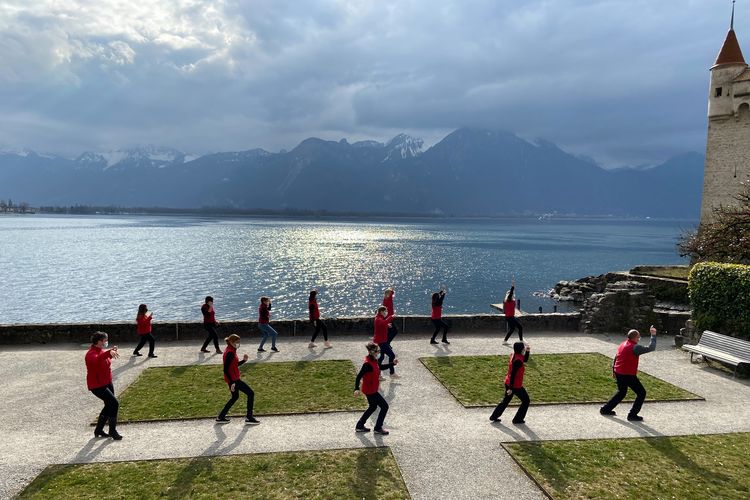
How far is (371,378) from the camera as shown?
10.3 m

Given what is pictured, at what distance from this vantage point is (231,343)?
10.7 meters

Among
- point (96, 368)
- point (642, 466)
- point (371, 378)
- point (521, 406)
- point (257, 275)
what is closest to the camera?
point (642, 466)

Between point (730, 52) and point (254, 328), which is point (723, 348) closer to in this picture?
point (254, 328)

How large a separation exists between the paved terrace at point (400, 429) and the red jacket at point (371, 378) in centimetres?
Answer: 104

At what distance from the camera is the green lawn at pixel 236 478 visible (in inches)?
318

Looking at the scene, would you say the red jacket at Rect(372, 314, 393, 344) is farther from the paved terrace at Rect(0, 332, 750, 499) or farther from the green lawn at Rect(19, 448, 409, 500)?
the green lawn at Rect(19, 448, 409, 500)

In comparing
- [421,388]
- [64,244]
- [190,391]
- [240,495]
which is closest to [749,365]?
[421,388]

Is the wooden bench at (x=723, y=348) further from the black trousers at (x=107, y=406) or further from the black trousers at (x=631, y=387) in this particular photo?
the black trousers at (x=107, y=406)

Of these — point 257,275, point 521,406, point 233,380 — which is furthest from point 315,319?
point 257,275

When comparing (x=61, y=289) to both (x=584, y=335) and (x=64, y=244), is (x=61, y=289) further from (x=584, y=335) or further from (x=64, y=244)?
(x=64, y=244)

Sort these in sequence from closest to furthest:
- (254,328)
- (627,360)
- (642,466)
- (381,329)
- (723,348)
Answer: (642,466) → (627,360) → (381,329) → (723,348) → (254,328)

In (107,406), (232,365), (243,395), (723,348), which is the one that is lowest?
(243,395)

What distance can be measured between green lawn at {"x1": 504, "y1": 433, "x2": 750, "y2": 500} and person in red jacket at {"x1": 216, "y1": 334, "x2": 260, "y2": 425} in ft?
19.2

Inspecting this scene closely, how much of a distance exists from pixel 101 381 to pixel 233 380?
107 inches
